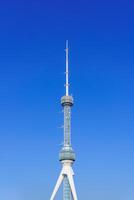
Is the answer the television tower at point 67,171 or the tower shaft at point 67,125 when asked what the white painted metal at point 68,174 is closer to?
the television tower at point 67,171

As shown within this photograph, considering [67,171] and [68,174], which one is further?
[67,171]

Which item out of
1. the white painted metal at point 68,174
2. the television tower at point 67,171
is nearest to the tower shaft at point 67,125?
the television tower at point 67,171

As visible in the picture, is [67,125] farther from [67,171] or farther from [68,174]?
[68,174]

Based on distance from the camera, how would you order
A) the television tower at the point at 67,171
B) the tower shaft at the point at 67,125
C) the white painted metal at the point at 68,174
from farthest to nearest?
the tower shaft at the point at 67,125 < the white painted metal at the point at 68,174 < the television tower at the point at 67,171

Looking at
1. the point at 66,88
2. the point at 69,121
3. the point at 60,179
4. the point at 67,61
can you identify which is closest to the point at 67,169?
the point at 60,179

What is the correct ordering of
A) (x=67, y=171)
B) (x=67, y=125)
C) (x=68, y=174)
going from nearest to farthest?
(x=68, y=174) < (x=67, y=171) < (x=67, y=125)

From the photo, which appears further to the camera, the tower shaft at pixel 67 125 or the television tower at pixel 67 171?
the tower shaft at pixel 67 125

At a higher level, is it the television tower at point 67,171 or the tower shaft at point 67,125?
the tower shaft at point 67,125

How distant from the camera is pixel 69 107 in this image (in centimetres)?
17500

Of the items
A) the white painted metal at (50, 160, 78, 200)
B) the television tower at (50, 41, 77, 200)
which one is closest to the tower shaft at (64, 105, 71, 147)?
the television tower at (50, 41, 77, 200)

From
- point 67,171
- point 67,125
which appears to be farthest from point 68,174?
point 67,125

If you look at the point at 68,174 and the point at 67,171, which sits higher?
the point at 67,171

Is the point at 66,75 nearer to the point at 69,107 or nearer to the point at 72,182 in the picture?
the point at 69,107

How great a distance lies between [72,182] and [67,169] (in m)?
5.22
